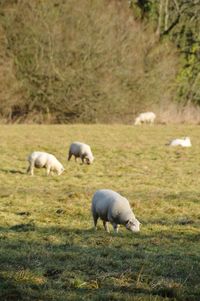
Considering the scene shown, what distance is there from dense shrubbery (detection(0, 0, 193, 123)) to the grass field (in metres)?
14.2

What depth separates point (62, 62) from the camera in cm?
3684

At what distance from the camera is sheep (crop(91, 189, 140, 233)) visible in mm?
9867

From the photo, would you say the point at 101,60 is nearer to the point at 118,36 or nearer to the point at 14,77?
the point at 118,36

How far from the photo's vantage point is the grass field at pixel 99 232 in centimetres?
635

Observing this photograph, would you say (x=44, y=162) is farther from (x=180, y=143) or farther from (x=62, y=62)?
(x=62, y=62)

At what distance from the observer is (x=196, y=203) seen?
12.8 m

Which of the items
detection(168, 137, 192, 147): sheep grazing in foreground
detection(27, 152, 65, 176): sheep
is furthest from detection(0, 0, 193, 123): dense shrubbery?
detection(27, 152, 65, 176): sheep

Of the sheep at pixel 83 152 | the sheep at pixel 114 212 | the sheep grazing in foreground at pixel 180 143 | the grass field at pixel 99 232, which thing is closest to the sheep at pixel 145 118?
the sheep grazing in foreground at pixel 180 143

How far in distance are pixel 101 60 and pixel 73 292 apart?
Answer: 105ft

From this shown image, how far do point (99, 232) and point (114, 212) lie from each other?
1.22ft

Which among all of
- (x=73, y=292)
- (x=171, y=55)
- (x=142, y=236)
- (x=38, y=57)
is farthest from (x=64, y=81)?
(x=73, y=292)

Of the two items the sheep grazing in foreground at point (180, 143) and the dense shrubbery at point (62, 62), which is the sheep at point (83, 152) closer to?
the sheep grazing in foreground at point (180, 143)

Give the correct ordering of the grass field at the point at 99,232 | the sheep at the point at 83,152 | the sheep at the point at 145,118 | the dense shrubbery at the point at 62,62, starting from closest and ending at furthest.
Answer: the grass field at the point at 99,232 → the sheep at the point at 83,152 → the dense shrubbery at the point at 62,62 → the sheep at the point at 145,118

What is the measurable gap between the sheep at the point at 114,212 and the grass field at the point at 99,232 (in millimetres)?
178
